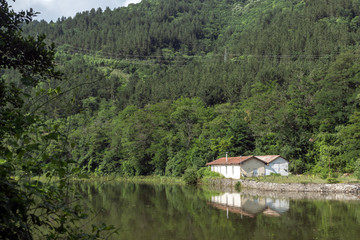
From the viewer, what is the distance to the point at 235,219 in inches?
776

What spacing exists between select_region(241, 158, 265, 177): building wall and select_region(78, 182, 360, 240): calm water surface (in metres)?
15.7

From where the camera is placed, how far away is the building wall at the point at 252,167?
4314cm

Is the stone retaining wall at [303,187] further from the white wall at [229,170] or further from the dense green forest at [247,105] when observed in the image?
the white wall at [229,170]

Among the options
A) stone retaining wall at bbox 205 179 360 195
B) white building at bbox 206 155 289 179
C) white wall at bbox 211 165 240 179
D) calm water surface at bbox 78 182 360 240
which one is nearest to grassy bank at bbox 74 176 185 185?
white wall at bbox 211 165 240 179

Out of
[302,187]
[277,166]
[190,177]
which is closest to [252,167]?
[277,166]

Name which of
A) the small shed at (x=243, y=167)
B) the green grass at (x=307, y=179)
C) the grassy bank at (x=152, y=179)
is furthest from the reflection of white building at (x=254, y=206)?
the grassy bank at (x=152, y=179)

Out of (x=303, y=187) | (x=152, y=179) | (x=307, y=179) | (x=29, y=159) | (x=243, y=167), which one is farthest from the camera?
(x=152, y=179)

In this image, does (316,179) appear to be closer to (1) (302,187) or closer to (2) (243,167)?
(1) (302,187)

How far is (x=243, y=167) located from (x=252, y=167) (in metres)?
1.46

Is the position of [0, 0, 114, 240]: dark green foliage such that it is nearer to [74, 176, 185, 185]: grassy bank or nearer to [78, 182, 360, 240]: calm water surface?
[78, 182, 360, 240]: calm water surface

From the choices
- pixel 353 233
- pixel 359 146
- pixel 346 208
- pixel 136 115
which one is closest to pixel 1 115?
pixel 353 233

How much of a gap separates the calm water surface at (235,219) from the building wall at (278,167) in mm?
16641

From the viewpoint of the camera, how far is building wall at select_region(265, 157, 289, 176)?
43938 mm

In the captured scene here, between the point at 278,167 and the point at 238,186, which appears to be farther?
the point at 278,167
